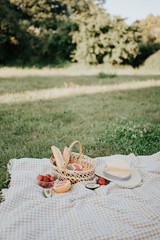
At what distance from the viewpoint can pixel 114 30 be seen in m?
16.7

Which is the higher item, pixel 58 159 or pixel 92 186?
pixel 58 159

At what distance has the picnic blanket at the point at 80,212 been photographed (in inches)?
66.7

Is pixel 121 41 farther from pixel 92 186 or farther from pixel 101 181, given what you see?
pixel 92 186

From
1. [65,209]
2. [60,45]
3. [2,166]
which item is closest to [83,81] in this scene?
[2,166]

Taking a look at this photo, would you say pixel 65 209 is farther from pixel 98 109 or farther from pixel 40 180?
pixel 98 109

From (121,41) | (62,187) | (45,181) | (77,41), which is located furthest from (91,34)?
(62,187)

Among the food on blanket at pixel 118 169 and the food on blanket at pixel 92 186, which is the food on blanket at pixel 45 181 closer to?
the food on blanket at pixel 92 186

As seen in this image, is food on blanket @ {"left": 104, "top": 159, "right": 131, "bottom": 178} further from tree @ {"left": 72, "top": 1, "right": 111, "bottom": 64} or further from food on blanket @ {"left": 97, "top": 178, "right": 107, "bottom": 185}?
tree @ {"left": 72, "top": 1, "right": 111, "bottom": 64}

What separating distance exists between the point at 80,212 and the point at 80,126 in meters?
2.93

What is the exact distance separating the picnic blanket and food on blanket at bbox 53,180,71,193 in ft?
0.19

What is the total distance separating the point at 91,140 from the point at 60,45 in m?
16.4

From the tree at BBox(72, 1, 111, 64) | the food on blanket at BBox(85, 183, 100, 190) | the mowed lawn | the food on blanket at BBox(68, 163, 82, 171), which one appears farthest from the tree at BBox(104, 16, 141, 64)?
the food on blanket at BBox(85, 183, 100, 190)

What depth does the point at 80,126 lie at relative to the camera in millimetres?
4785

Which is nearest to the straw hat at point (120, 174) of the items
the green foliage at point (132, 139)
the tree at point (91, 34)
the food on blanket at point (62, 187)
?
the food on blanket at point (62, 187)
